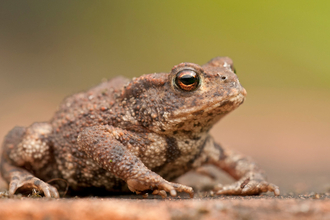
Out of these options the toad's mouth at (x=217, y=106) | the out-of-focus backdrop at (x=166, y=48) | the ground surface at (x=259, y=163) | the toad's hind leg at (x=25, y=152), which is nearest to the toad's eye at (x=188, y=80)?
the toad's mouth at (x=217, y=106)

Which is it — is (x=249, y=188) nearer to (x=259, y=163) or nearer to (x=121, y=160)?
(x=121, y=160)

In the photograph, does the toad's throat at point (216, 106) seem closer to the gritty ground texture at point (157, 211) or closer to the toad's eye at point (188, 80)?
the toad's eye at point (188, 80)

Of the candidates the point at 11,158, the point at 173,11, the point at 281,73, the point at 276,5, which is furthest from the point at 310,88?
the point at 11,158

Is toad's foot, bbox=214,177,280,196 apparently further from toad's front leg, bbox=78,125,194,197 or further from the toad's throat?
the toad's throat

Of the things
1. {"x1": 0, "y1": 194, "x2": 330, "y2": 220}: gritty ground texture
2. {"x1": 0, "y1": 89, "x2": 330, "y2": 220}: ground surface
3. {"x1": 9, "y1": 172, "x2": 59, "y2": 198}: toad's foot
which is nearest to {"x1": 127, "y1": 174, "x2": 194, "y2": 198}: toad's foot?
{"x1": 0, "y1": 89, "x2": 330, "y2": 220}: ground surface

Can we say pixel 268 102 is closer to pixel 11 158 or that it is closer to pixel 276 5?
pixel 276 5

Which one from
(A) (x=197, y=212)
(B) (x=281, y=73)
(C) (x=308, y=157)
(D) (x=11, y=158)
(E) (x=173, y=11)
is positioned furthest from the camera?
(E) (x=173, y=11)
